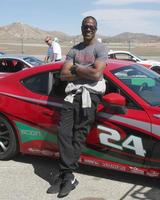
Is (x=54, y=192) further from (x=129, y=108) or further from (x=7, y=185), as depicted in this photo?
(x=129, y=108)

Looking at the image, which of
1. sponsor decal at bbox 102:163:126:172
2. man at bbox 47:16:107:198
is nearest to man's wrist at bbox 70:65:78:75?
man at bbox 47:16:107:198

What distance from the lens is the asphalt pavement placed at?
513 cm

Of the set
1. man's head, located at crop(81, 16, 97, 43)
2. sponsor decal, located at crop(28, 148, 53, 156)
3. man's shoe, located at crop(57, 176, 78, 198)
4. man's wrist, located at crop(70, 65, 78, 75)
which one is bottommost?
man's shoe, located at crop(57, 176, 78, 198)

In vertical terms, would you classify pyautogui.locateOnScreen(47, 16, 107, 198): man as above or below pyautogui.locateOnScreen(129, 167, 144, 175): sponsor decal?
above

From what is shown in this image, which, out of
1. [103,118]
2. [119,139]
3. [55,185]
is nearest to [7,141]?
[55,185]

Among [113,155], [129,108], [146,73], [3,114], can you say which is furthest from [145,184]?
[3,114]

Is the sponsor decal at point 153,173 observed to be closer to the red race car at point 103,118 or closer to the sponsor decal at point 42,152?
the red race car at point 103,118

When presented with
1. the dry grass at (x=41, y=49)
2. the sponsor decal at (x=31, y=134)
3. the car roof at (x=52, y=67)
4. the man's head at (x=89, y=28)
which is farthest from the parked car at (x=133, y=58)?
the dry grass at (x=41, y=49)

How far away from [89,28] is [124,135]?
1.24m

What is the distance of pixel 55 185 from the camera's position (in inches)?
209

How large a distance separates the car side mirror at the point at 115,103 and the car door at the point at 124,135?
0.11 feet

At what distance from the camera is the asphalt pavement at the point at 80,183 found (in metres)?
5.13

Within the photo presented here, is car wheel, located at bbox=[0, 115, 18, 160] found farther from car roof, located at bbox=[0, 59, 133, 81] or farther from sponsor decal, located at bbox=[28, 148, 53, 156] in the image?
car roof, located at bbox=[0, 59, 133, 81]

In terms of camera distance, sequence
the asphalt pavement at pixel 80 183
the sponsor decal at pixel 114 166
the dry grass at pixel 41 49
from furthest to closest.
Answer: the dry grass at pixel 41 49 < the sponsor decal at pixel 114 166 < the asphalt pavement at pixel 80 183
